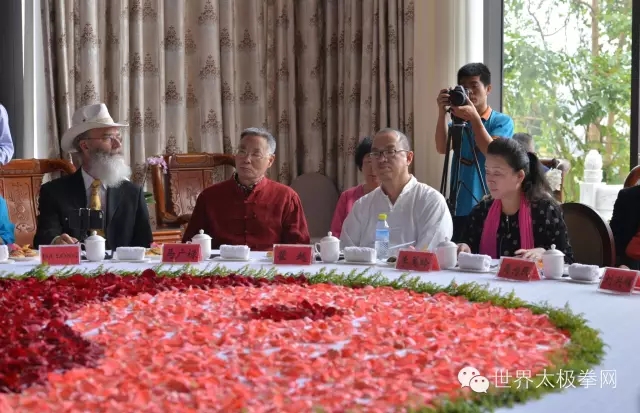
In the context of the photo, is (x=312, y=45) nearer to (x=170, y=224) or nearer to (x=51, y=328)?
(x=170, y=224)

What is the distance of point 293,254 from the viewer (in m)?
3.14

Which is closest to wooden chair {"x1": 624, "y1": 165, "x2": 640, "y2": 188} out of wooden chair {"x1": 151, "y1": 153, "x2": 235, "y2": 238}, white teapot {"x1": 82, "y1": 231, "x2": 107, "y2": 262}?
white teapot {"x1": 82, "y1": 231, "x2": 107, "y2": 262}

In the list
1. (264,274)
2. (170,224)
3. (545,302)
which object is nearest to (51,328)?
(264,274)

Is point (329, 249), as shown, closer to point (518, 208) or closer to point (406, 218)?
point (406, 218)

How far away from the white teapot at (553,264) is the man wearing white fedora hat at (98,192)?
5.92ft

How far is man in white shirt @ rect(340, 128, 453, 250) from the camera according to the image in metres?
3.61

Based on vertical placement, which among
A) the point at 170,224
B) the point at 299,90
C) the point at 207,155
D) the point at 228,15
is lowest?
the point at 170,224

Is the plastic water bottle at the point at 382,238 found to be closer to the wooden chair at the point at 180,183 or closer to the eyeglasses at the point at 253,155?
the eyeglasses at the point at 253,155

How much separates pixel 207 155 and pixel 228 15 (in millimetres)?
1002

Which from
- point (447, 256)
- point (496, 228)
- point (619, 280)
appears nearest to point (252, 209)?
point (496, 228)

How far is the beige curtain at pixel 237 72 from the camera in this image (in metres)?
5.44

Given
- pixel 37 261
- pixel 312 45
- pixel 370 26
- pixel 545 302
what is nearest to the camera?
pixel 545 302

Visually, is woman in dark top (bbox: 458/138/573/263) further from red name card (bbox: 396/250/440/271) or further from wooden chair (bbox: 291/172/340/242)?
wooden chair (bbox: 291/172/340/242)

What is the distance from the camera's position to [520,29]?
529 cm
